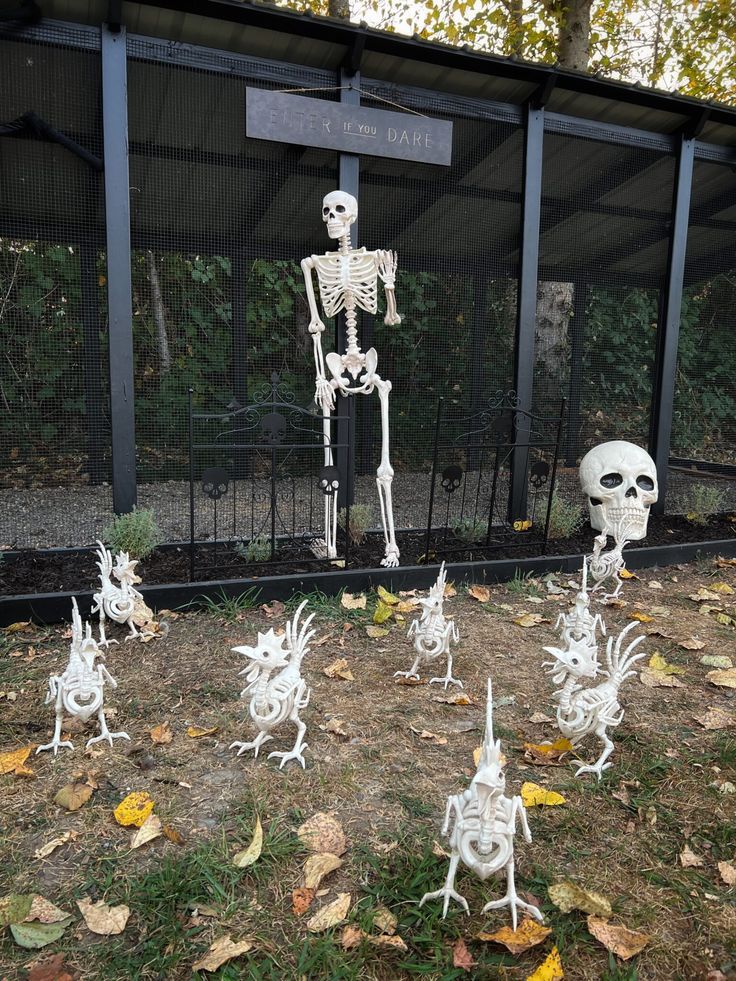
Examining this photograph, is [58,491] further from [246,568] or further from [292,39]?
[292,39]

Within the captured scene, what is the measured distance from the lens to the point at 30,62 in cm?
415

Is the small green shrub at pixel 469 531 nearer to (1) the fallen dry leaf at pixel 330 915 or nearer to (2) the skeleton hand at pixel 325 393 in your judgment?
(2) the skeleton hand at pixel 325 393

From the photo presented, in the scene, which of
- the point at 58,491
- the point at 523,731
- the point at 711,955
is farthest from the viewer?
the point at 58,491

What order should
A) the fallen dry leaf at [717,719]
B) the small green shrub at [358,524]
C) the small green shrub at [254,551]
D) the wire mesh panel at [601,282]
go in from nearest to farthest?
1. the fallen dry leaf at [717,719]
2. the small green shrub at [254,551]
3. the small green shrub at [358,524]
4. the wire mesh panel at [601,282]

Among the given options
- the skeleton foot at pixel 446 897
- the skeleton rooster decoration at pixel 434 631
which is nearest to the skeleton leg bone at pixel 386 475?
the skeleton rooster decoration at pixel 434 631

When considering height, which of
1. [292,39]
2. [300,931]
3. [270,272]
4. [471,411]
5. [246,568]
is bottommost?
[300,931]

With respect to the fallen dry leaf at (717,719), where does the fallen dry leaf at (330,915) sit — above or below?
below

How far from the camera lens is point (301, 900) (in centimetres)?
169

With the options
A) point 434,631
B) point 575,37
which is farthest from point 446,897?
point 575,37

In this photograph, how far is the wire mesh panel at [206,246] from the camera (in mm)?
4555

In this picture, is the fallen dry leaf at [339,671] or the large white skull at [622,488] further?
the large white skull at [622,488]

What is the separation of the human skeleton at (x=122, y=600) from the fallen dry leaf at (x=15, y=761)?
3.02 feet

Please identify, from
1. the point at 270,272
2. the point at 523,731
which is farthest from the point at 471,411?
the point at 523,731

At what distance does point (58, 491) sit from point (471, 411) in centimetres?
375
